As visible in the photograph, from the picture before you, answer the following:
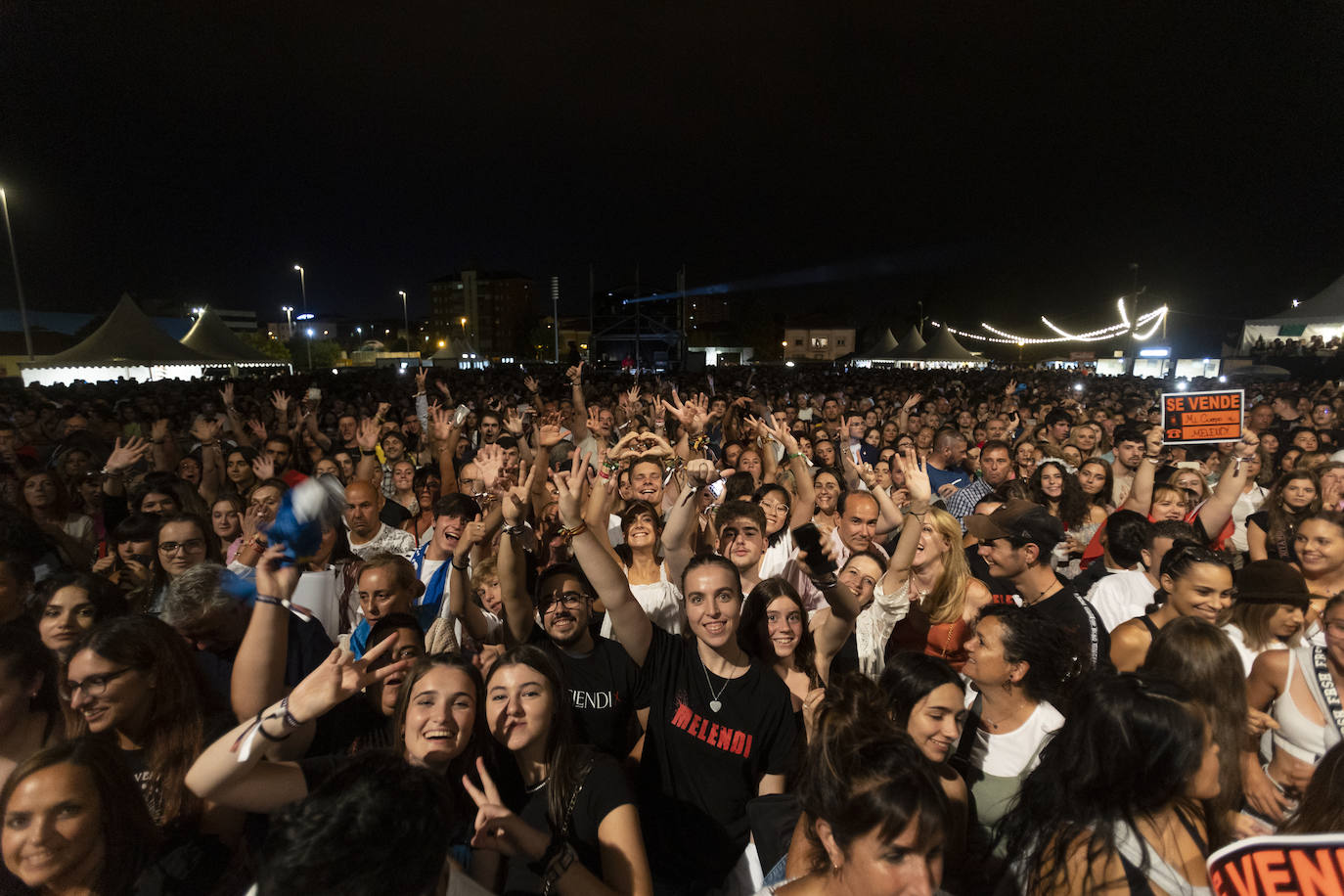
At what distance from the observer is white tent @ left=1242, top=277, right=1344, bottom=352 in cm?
2827

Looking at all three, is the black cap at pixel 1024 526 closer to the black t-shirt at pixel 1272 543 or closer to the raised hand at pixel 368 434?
the black t-shirt at pixel 1272 543

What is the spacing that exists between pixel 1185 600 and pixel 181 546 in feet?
18.6

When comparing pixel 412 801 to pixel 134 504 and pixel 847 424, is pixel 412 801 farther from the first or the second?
pixel 847 424

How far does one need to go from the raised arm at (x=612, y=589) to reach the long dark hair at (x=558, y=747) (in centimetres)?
62

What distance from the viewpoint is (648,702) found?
296cm

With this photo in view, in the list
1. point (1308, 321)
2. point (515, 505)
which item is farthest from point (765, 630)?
point (1308, 321)

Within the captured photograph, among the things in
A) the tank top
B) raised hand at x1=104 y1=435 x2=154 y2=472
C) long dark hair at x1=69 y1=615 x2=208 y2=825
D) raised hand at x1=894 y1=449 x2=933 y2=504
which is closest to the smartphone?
raised hand at x1=894 y1=449 x2=933 y2=504

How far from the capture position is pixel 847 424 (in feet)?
34.0

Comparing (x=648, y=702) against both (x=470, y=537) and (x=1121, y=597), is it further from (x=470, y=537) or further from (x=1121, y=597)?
(x=1121, y=597)

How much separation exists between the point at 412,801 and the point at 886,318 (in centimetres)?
9515

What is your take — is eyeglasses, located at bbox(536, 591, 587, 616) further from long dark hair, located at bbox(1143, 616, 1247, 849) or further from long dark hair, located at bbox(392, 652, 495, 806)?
long dark hair, located at bbox(1143, 616, 1247, 849)

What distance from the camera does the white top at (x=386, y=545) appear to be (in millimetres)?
Result: 4960

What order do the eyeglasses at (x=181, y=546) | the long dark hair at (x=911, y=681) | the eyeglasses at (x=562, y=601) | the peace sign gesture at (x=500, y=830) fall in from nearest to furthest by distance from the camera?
the peace sign gesture at (x=500, y=830), the long dark hair at (x=911, y=681), the eyeglasses at (x=562, y=601), the eyeglasses at (x=181, y=546)

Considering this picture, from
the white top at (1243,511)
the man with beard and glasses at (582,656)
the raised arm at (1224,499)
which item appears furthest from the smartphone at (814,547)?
the white top at (1243,511)
